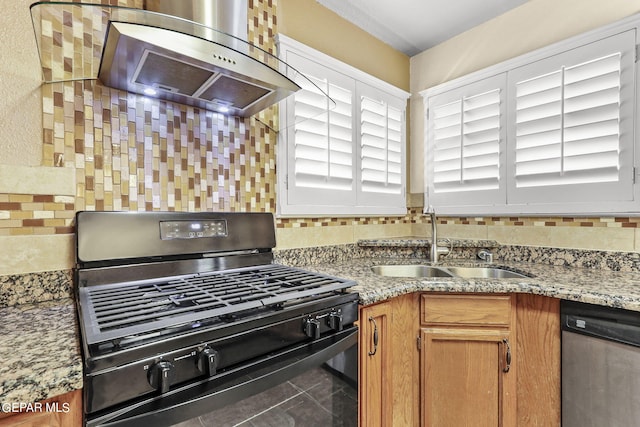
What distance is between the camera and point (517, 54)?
1988mm

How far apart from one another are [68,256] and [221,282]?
549 millimetres

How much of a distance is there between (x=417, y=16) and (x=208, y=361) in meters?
2.34

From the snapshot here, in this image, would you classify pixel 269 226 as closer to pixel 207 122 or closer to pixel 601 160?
pixel 207 122

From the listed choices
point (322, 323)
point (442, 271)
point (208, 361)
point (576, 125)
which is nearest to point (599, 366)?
point (442, 271)

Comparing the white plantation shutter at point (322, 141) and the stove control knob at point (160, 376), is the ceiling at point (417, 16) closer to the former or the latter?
the white plantation shutter at point (322, 141)

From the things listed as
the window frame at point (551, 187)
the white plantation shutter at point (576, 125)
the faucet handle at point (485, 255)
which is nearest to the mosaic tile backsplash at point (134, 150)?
the window frame at point (551, 187)

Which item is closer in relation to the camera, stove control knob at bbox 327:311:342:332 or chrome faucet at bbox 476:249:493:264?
stove control knob at bbox 327:311:342:332

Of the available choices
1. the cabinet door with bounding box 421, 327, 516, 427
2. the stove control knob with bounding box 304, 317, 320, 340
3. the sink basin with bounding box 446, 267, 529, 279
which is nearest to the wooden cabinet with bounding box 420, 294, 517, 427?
the cabinet door with bounding box 421, 327, 516, 427

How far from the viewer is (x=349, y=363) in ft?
3.74

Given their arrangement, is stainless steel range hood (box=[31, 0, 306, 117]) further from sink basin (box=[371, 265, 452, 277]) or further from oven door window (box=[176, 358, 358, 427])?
sink basin (box=[371, 265, 452, 277])

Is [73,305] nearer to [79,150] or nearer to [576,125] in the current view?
[79,150]

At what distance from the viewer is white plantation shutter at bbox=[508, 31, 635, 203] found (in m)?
1.56

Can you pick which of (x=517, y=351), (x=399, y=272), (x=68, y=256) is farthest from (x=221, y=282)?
(x=517, y=351)

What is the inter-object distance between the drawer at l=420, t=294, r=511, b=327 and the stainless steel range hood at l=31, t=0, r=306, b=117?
1.14 metres
